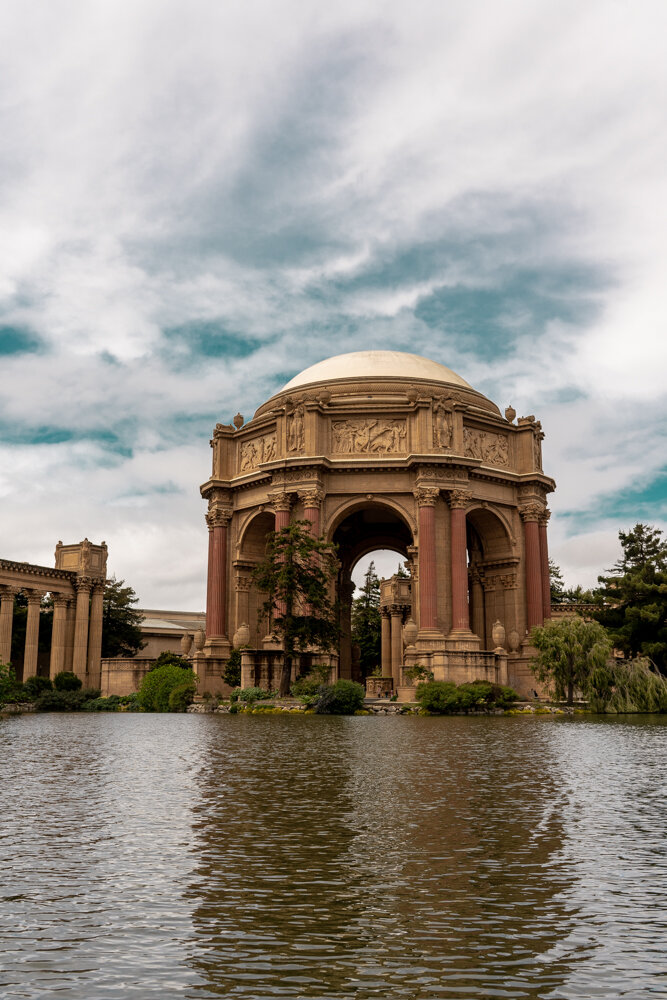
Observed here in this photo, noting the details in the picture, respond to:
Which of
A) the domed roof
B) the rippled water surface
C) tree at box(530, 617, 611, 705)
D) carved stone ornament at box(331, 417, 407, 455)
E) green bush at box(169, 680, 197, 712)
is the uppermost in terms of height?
the domed roof

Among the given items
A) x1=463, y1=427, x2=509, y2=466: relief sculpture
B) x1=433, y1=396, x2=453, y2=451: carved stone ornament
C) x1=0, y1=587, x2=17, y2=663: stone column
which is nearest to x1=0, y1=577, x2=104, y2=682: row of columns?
x1=0, y1=587, x2=17, y2=663: stone column

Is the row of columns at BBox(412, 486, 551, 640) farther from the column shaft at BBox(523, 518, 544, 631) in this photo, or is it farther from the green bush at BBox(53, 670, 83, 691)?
the green bush at BBox(53, 670, 83, 691)

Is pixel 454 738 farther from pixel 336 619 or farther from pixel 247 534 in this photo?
pixel 247 534

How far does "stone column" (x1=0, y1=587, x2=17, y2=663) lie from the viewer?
56000mm

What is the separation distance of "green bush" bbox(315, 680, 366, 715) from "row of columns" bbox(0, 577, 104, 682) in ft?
94.8

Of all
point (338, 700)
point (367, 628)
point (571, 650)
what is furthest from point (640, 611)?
point (367, 628)

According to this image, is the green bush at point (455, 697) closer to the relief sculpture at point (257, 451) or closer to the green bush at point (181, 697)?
the green bush at point (181, 697)

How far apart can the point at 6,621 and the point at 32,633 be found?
243 centimetres

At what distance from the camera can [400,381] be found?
5394 cm

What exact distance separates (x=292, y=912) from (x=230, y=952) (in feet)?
2.68

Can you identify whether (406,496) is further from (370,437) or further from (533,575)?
(533,575)

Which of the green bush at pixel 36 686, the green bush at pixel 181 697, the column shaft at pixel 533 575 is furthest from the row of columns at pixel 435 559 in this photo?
the green bush at pixel 36 686

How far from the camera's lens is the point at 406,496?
5059 cm

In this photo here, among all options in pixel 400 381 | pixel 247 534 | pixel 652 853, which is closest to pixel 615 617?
pixel 400 381
